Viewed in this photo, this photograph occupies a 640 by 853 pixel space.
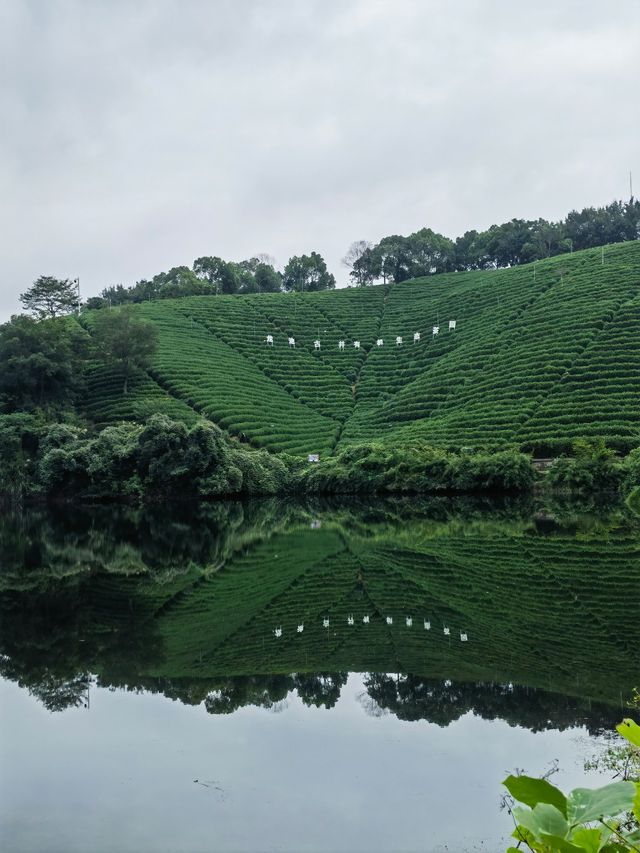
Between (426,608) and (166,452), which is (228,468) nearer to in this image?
(166,452)

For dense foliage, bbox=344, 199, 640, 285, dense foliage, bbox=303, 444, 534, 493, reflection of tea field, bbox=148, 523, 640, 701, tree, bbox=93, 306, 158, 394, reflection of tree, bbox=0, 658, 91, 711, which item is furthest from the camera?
dense foliage, bbox=344, 199, 640, 285

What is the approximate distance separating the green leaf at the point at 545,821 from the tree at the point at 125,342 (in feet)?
222

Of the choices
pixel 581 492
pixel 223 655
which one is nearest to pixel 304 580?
pixel 223 655

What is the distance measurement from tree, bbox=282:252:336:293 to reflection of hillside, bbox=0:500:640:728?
92.9 meters

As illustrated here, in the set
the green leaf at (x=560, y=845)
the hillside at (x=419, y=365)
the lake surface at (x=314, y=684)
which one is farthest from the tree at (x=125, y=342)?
the green leaf at (x=560, y=845)

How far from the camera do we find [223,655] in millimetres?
13523

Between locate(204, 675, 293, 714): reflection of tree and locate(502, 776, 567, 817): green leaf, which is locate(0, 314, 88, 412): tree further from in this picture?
locate(502, 776, 567, 817): green leaf

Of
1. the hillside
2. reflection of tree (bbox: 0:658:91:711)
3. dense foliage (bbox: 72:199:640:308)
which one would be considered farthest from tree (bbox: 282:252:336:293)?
reflection of tree (bbox: 0:658:91:711)

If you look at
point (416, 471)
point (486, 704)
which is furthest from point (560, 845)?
point (416, 471)

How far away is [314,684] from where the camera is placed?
11766 millimetres

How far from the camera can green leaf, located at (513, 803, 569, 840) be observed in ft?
7.30

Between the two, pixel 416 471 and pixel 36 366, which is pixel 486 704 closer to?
pixel 416 471

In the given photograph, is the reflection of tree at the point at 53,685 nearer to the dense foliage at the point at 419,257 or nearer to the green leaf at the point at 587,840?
the green leaf at the point at 587,840

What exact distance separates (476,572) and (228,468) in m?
31.7
